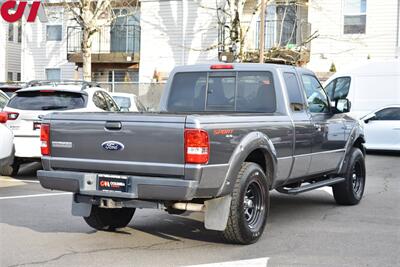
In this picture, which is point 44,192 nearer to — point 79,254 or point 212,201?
point 79,254

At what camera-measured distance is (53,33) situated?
3180cm

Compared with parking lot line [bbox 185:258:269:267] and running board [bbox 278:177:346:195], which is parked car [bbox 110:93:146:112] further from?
parking lot line [bbox 185:258:269:267]

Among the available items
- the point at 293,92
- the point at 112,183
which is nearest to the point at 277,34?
the point at 293,92

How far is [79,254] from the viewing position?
6.15 m

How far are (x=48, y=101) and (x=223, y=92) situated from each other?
4504mm

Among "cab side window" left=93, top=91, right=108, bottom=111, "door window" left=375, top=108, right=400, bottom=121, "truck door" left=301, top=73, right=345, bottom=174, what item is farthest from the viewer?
"door window" left=375, top=108, right=400, bottom=121

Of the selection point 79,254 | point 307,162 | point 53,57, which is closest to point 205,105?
point 307,162

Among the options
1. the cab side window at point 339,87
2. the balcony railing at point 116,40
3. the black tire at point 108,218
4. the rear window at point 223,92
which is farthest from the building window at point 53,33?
the black tire at point 108,218

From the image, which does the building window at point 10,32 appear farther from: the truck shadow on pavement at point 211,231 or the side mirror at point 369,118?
the truck shadow on pavement at point 211,231

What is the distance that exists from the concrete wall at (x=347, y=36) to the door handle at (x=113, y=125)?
19595mm

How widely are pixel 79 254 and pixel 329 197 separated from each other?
5011 mm

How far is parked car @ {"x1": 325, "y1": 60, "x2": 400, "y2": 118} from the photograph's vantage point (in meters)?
18.1

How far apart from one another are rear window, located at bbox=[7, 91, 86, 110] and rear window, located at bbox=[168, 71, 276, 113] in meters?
3.54

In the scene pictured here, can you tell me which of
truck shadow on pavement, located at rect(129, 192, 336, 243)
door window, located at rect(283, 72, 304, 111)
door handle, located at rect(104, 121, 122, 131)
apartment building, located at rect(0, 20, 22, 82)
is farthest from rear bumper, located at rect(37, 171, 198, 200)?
apartment building, located at rect(0, 20, 22, 82)
